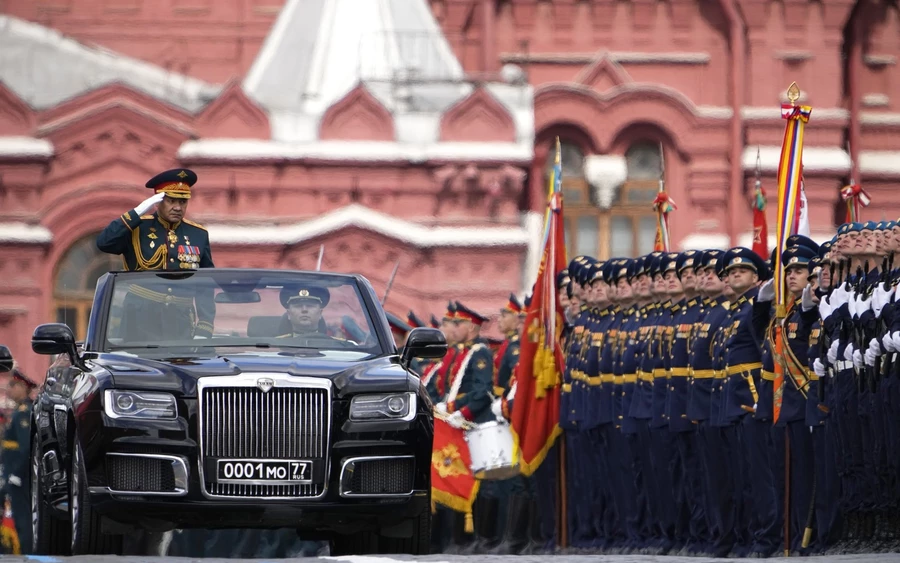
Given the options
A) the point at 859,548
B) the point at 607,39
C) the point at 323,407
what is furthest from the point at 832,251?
the point at 607,39

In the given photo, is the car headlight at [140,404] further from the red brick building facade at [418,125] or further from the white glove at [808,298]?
the red brick building facade at [418,125]

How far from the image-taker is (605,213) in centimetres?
2758

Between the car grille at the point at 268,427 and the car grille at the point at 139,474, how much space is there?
213mm

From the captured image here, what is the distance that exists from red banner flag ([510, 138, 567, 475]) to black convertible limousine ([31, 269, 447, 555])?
6396mm

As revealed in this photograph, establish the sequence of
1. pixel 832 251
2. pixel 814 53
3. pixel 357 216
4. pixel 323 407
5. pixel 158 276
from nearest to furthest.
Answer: pixel 323 407
pixel 158 276
pixel 832 251
pixel 357 216
pixel 814 53

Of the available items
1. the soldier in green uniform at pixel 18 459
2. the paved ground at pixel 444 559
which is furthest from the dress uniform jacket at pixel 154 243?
the soldier in green uniform at pixel 18 459

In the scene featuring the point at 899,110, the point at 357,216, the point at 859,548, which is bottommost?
the point at 859,548

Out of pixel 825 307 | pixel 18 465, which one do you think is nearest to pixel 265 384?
pixel 825 307

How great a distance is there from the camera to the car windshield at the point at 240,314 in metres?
9.75

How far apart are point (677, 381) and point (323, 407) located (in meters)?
5.03

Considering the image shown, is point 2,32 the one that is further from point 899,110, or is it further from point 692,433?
point 692,433

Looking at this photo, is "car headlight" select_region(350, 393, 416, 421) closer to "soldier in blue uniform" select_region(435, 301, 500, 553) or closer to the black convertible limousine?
the black convertible limousine

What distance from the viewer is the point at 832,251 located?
11461 millimetres

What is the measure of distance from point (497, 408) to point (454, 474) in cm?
62
